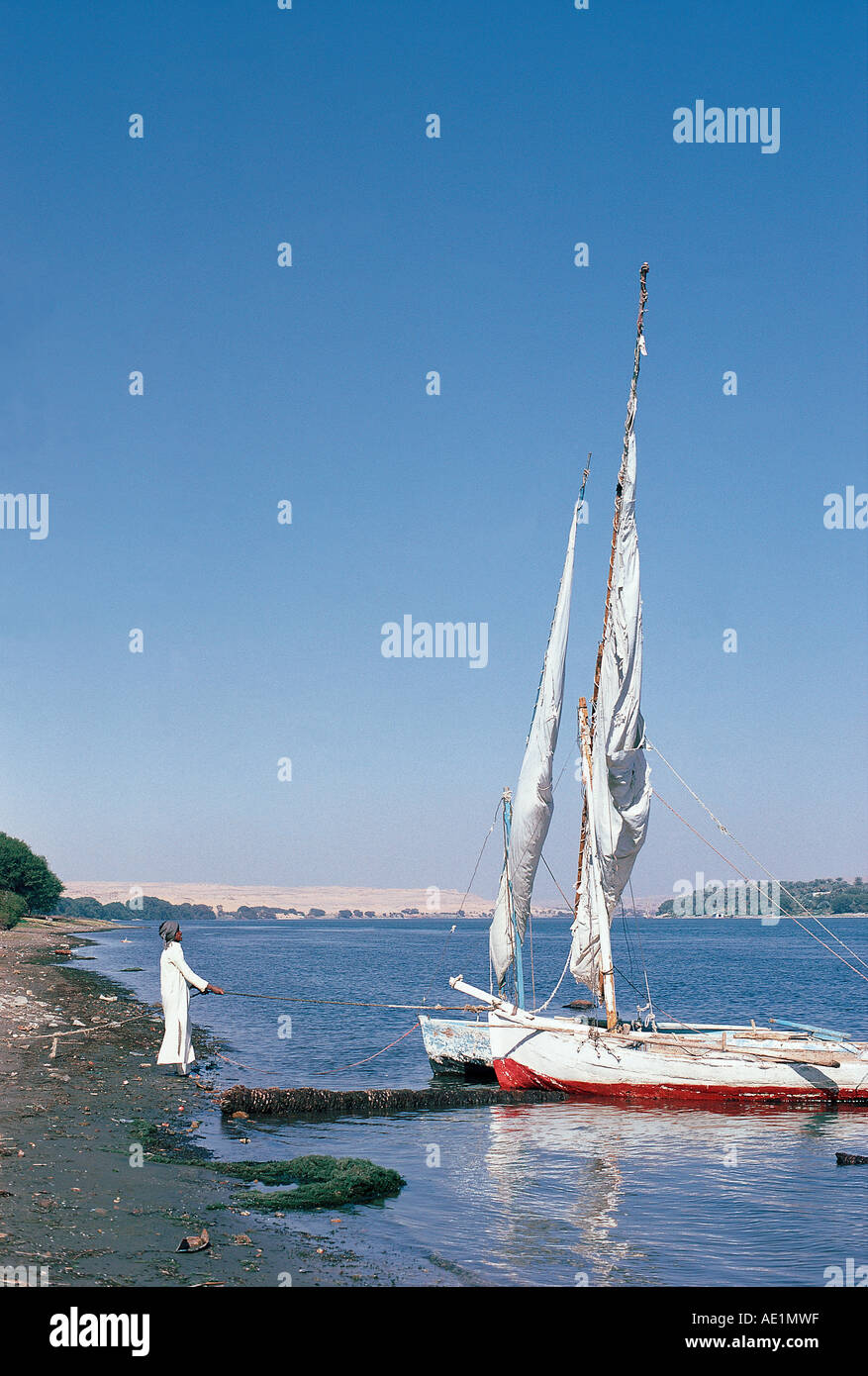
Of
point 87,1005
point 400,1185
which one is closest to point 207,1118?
point 400,1185

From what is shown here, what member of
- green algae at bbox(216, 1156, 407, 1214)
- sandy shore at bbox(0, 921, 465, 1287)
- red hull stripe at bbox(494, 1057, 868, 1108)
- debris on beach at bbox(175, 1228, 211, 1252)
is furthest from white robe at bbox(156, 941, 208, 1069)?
red hull stripe at bbox(494, 1057, 868, 1108)

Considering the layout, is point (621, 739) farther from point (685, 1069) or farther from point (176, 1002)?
point (176, 1002)

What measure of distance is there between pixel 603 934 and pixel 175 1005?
54.7ft

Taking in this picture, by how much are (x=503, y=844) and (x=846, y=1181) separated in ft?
48.3

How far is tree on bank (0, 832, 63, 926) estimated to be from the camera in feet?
387

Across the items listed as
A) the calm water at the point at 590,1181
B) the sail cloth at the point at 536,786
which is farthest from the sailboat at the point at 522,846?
the calm water at the point at 590,1181

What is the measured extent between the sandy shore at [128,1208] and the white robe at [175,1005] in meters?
1.70

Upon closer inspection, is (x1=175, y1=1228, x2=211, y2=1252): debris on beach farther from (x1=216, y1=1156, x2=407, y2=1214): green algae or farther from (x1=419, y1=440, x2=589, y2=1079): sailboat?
(x1=419, y1=440, x2=589, y2=1079): sailboat

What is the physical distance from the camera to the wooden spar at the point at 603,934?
1131 inches

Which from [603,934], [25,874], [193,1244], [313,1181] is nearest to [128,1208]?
[193,1244]

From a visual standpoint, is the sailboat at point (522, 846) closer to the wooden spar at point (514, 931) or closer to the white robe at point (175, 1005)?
the wooden spar at point (514, 931)
